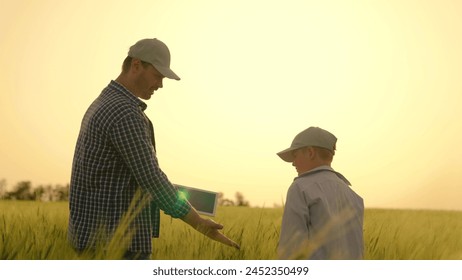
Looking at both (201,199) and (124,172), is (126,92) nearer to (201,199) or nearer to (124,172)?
(124,172)

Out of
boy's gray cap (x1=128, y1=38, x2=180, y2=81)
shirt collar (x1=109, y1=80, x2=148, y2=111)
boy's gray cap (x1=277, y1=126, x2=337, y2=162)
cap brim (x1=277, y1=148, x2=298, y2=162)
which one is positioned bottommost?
cap brim (x1=277, y1=148, x2=298, y2=162)

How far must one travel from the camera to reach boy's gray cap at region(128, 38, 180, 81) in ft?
11.5

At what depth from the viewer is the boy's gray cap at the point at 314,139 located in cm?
362

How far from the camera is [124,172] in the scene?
339 cm

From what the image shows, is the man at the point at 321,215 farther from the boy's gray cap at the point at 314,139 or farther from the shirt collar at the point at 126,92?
the shirt collar at the point at 126,92

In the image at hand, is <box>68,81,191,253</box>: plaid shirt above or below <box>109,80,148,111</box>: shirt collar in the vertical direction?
below

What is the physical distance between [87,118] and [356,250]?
172cm

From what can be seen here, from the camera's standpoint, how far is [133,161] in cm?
334

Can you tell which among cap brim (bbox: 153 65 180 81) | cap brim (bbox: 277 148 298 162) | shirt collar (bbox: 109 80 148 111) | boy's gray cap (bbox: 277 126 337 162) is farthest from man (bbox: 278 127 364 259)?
shirt collar (bbox: 109 80 148 111)

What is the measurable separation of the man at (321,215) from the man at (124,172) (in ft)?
1.79

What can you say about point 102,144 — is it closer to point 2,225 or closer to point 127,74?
point 127,74

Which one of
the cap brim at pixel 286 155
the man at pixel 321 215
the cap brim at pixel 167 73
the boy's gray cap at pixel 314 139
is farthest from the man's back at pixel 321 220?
the cap brim at pixel 167 73

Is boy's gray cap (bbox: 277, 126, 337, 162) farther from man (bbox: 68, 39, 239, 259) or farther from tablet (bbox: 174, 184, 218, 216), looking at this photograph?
man (bbox: 68, 39, 239, 259)
